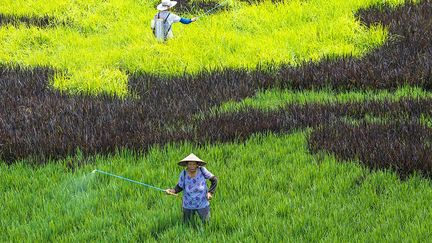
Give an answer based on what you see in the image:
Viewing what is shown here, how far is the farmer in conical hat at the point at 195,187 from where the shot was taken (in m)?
4.45

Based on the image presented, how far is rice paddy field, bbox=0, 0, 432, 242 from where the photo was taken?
15.6 feet

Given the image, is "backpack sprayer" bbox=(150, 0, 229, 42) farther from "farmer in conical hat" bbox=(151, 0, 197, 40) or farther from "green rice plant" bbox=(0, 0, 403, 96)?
"green rice plant" bbox=(0, 0, 403, 96)

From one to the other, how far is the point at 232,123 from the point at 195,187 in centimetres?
233

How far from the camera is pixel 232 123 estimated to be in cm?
672

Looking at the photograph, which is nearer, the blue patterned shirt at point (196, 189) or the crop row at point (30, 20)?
the blue patterned shirt at point (196, 189)

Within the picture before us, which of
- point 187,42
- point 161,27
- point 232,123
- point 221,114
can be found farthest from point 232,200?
point 161,27

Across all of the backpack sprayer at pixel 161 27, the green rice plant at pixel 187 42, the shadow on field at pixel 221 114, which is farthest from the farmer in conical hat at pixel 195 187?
the backpack sprayer at pixel 161 27

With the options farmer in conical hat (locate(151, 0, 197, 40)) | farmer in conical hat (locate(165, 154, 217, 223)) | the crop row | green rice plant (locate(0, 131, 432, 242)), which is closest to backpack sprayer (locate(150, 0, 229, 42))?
farmer in conical hat (locate(151, 0, 197, 40))

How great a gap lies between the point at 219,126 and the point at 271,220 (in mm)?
2242

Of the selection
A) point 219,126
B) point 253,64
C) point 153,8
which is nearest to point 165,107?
point 219,126

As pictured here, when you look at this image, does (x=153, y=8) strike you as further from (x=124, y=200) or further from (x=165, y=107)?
(x=124, y=200)

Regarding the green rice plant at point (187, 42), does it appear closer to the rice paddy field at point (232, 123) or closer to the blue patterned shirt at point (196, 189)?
the rice paddy field at point (232, 123)

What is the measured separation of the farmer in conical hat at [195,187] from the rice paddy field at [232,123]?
0.48ft

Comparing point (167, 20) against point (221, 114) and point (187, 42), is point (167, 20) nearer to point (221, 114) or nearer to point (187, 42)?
point (187, 42)
